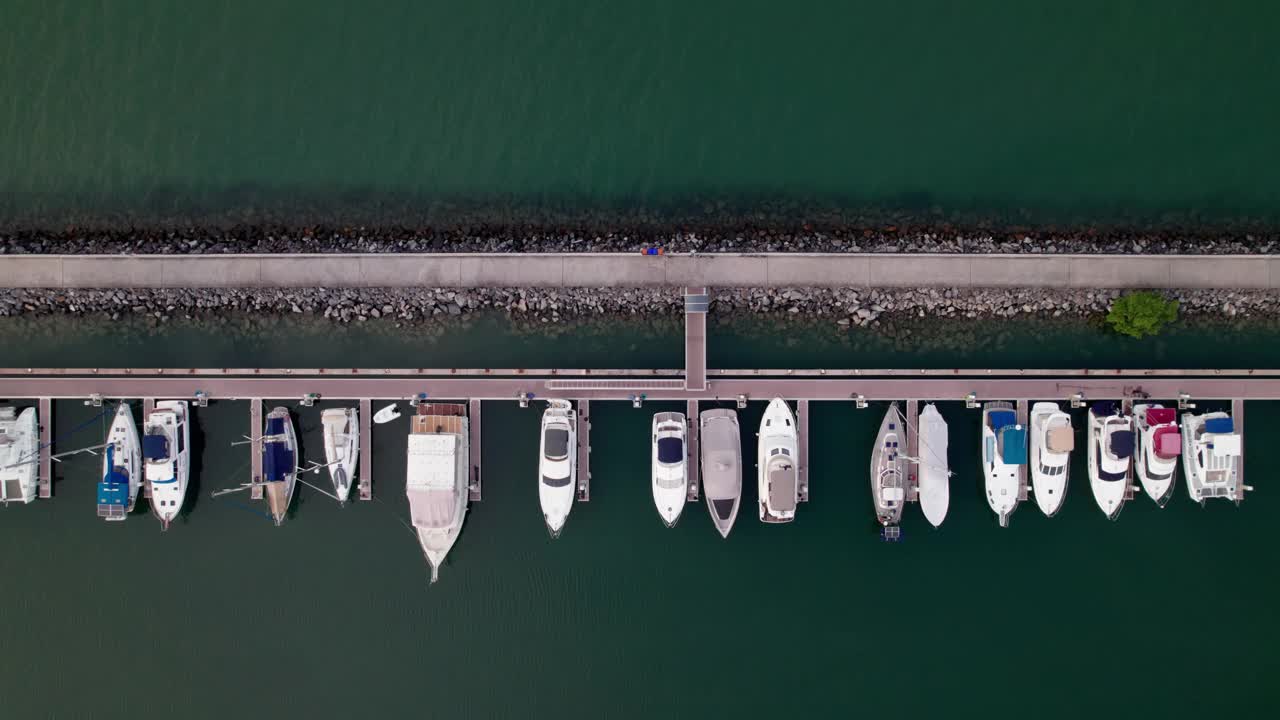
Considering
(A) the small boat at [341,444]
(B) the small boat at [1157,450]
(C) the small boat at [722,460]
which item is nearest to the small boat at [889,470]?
(C) the small boat at [722,460]

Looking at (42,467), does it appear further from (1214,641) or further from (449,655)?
(1214,641)

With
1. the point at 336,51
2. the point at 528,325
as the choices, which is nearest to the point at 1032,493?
the point at 528,325

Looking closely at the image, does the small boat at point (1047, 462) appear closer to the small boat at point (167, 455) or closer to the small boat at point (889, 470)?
the small boat at point (889, 470)

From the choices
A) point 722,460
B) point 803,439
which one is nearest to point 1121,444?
point 803,439

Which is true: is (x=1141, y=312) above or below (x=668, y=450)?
above

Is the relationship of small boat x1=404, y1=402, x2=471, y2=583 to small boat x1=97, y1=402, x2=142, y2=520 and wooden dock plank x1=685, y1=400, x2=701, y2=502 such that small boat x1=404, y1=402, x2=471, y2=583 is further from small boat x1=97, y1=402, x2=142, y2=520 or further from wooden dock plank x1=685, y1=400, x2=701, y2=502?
small boat x1=97, y1=402, x2=142, y2=520

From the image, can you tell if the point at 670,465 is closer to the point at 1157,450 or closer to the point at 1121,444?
the point at 1121,444
